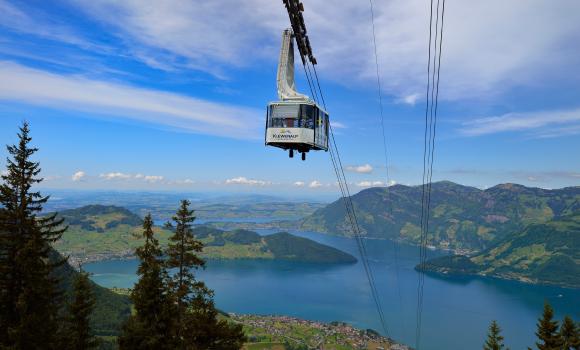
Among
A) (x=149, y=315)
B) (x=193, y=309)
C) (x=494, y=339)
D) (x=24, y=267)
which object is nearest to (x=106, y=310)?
(x=494, y=339)

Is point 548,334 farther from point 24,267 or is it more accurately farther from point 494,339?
point 24,267

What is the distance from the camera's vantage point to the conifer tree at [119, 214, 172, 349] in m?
21.6

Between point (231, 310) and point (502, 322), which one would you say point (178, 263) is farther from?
point (502, 322)

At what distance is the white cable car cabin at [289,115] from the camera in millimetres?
19719

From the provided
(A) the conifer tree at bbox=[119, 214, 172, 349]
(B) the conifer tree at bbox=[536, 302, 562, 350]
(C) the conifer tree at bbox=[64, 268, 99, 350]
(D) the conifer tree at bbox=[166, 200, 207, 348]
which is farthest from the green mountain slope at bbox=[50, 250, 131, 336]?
(B) the conifer tree at bbox=[536, 302, 562, 350]

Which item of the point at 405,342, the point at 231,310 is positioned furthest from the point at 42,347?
the point at 231,310

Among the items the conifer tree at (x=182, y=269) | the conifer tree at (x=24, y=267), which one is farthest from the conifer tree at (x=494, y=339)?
the conifer tree at (x=24, y=267)

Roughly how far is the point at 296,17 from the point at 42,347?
1858cm

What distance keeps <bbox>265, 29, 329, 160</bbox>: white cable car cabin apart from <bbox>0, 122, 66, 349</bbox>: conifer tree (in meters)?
12.2

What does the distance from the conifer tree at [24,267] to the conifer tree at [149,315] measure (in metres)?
3.80

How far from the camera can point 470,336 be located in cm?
15475

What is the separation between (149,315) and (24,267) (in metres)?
7.45

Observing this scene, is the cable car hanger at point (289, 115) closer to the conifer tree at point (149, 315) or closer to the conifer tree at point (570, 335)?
the conifer tree at point (149, 315)

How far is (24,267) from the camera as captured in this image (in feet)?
59.4
